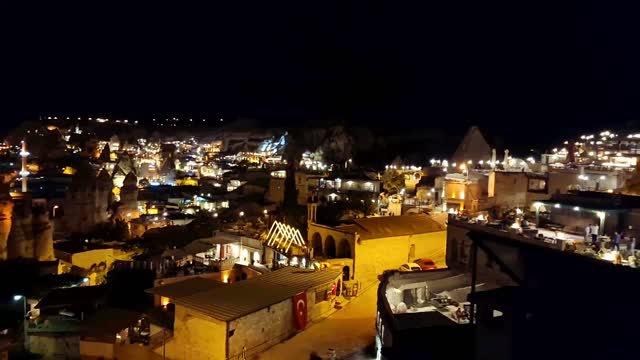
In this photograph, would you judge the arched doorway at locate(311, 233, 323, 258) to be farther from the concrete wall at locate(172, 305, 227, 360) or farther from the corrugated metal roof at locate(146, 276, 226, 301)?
the concrete wall at locate(172, 305, 227, 360)

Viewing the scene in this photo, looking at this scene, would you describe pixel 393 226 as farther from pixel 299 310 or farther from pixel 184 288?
pixel 184 288

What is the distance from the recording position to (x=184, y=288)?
14.3 m

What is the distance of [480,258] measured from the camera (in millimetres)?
12500

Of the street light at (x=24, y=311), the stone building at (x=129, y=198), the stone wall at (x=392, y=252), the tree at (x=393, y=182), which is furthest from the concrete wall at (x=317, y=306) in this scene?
the stone building at (x=129, y=198)

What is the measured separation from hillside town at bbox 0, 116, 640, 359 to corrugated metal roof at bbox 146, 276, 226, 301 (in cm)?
10

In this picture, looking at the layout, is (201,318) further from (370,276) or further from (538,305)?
(538,305)

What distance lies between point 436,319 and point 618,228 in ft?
16.1


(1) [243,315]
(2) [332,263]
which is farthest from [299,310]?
(2) [332,263]

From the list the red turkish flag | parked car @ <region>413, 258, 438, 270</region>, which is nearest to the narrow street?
the red turkish flag

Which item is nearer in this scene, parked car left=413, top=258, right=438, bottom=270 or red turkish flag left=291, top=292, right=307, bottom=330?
red turkish flag left=291, top=292, right=307, bottom=330

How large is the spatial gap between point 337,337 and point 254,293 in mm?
2239

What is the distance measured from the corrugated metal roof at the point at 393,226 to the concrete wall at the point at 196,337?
20.0 feet

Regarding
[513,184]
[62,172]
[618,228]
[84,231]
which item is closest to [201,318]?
[618,228]

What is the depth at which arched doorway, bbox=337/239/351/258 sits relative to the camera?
56.6 feet
